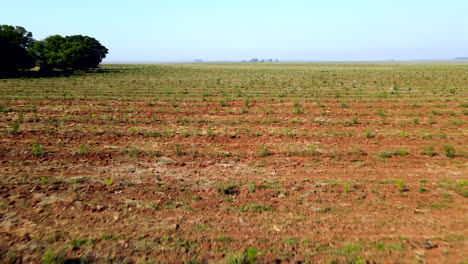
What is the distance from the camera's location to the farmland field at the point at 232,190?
5016 millimetres

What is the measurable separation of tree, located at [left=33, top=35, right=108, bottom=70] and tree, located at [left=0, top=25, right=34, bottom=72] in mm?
3897

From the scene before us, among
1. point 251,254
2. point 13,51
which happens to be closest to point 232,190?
point 251,254

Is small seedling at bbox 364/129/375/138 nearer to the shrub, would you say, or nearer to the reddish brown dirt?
the reddish brown dirt

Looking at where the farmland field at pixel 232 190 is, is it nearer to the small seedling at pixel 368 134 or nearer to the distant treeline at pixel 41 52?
the small seedling at pixel 368 134

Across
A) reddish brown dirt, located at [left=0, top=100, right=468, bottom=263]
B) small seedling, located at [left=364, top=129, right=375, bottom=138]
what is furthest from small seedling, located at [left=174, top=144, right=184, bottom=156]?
small seedling, located at [left=364, top=129, right=375, bottom=138]

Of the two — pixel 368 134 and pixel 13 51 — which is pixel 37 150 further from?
pixel 13 51

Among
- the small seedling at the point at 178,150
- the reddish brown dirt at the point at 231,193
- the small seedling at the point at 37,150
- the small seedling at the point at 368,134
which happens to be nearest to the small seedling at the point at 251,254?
the reddish brown dirt at the point at 231,193

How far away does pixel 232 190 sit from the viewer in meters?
7.32

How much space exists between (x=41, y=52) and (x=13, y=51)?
12.7 meters

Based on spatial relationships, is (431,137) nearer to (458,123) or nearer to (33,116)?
(458,123)

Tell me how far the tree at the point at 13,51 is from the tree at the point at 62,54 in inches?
153

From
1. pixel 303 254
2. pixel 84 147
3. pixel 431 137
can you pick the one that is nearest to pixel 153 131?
pixel 84 147

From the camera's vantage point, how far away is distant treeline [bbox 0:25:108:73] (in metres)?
45.1

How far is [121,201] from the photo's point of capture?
6613 mm
